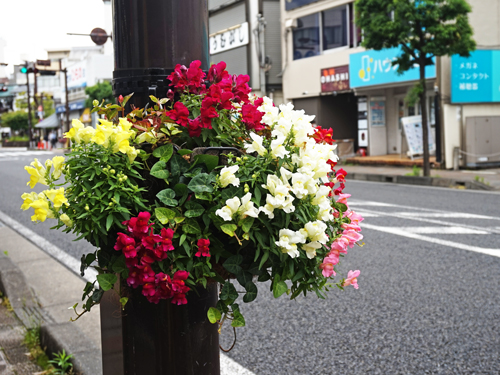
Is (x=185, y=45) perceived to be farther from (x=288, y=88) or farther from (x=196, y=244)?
(x=288, y=88)

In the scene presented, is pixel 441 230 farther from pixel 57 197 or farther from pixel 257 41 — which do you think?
pixel 257 41

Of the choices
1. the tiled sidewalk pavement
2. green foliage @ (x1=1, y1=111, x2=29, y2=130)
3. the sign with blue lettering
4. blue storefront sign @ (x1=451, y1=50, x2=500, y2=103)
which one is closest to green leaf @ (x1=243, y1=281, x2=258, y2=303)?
the tiled sidewalk pavement

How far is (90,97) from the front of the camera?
134ft

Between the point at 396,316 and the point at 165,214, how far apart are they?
313 centimetres

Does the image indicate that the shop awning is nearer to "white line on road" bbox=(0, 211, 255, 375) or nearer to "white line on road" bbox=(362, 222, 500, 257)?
"white line on road" bbox=(0, 211, 255, 375)

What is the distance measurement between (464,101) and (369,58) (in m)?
3.82

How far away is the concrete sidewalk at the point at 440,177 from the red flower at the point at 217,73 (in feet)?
40.1

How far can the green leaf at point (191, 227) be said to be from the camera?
1586mm

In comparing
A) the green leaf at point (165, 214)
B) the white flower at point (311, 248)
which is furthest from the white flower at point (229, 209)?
the white flower at point (311, 248)

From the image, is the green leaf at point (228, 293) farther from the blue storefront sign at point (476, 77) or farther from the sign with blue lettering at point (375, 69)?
the sign with blue lettering at point (375, 69)

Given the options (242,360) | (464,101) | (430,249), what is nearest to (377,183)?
(464,101)

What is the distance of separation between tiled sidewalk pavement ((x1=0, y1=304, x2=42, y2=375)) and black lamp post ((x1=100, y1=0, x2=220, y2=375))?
155 centimetres

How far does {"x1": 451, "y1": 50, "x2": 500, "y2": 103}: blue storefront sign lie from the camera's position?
A: 16.8 meters

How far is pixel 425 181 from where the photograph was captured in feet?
47.5
